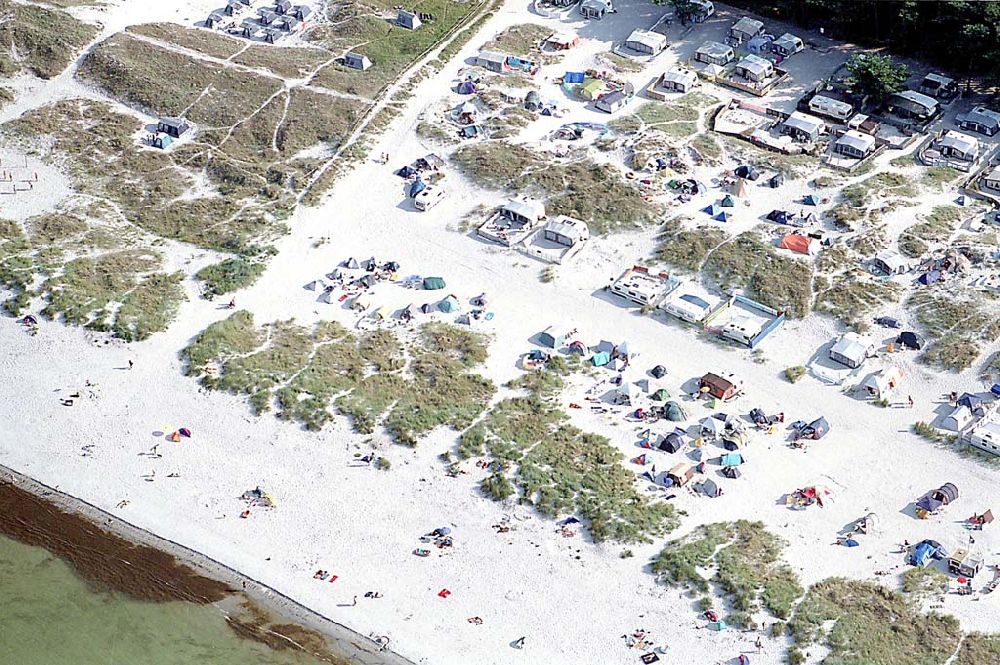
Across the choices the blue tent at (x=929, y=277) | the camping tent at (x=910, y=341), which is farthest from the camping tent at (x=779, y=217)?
the camping tent at (x=910, y=341)

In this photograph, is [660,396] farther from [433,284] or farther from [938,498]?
[433,284]

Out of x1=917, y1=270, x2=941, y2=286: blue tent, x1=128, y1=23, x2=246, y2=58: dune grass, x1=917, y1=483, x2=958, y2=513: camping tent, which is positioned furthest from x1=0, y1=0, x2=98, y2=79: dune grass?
x1=917, y1=483, x2=958, y2=513: camping tent

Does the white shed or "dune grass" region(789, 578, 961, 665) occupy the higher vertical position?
"dune grass" region(789, 578, 961, 665)

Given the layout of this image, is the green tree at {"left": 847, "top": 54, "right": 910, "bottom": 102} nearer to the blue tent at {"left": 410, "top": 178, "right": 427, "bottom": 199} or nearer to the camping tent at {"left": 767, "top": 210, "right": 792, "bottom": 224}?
the camping tent at {"left": 767, "top": 210, "right": 792, "bottom": 224}

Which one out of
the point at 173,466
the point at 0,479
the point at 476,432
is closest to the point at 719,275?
the point at 476,432

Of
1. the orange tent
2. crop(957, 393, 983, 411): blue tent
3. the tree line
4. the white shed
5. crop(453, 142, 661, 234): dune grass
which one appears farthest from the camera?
the white shed

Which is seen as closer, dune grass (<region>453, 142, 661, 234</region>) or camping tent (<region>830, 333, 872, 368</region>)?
camping tent (<region>830, 333, 872, 368</region>)

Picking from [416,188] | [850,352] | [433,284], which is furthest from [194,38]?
[850,352]

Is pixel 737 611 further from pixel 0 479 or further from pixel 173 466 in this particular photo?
pixel 0 479
